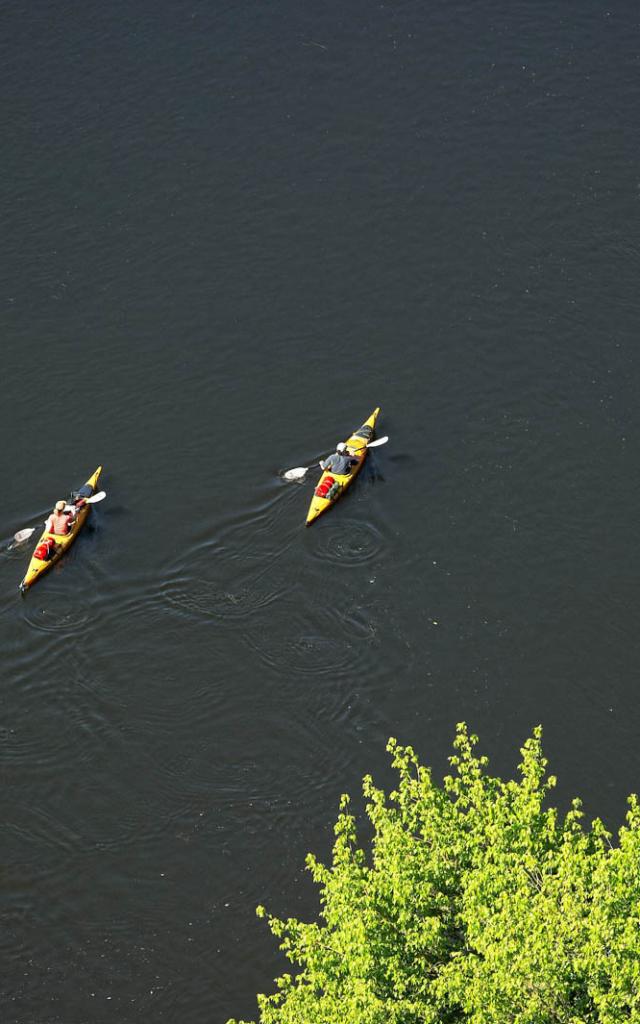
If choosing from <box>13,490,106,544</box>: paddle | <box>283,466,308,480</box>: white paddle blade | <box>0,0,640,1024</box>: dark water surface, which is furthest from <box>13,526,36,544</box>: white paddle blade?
<box>283,466,308,480</box>: white paddle blade

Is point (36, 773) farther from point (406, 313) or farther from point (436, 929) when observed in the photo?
point (406, 313)

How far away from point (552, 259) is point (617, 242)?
2.90 metres

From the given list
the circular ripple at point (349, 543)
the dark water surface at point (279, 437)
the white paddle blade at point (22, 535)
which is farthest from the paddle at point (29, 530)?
the circular ripple at point (349, 543)

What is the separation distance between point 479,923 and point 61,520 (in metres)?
25.1

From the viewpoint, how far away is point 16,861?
139ft

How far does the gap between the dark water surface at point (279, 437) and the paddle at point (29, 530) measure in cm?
46

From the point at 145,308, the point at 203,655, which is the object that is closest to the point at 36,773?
the point at 203,655

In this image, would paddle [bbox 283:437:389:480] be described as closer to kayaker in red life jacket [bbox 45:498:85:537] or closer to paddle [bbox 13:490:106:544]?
paddle [bbox 13:490:106:544]

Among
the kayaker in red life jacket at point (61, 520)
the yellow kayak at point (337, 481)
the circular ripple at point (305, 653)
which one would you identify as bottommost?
the circular ripple at point (305, 653)

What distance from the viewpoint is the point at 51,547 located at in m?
49.2

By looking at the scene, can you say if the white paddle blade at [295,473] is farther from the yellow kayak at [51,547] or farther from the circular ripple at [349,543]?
the yellow kayak at [51,547]

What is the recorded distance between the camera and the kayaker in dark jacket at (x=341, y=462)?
5088 cm

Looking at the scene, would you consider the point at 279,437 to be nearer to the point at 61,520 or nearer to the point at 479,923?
the point at 61,520

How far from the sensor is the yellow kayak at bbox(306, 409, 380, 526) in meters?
50.0
